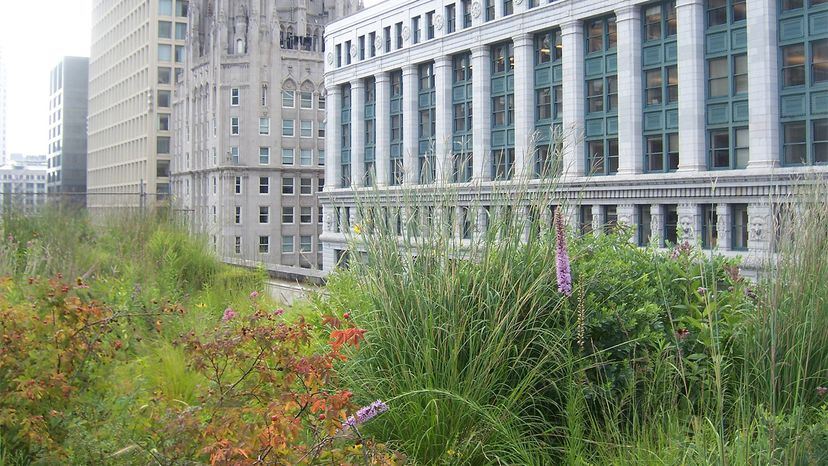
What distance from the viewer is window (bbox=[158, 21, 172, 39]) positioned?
303 ft

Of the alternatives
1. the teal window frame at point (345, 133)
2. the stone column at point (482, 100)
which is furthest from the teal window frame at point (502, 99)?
the teal window frame at point (345, 133)

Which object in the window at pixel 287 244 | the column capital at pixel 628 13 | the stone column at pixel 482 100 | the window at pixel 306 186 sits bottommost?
the window at pixel 287 244

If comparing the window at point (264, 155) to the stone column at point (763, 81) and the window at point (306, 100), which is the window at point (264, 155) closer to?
the window at point (306, 100)

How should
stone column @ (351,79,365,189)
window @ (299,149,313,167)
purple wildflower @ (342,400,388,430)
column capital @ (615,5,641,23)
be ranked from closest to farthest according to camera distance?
1. purple wildflower @ (342,400,388,430)
2. column capital @ (615,5,641,23)
3. stone column @ (351,79,365,189)
4. window @ (299,149,313,167)

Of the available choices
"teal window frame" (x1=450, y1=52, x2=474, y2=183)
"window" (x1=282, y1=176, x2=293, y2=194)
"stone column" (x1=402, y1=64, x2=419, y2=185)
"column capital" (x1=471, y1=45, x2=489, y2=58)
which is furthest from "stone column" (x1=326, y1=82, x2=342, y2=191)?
"window" (x1=282, y1=176, x2=293, y2=194)

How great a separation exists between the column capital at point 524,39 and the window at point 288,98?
37.4 m

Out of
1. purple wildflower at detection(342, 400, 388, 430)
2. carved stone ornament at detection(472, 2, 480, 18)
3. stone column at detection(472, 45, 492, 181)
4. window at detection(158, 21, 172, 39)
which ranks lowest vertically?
purple wildflower at detection(342, 400, 388, 430)

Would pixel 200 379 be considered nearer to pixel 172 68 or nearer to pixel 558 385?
pixel 558 385

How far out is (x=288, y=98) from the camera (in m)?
76.3

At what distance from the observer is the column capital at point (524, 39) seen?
139 feet

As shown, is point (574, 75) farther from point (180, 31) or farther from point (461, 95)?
point (180, 31)

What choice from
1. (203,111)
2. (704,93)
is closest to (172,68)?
(203,111)

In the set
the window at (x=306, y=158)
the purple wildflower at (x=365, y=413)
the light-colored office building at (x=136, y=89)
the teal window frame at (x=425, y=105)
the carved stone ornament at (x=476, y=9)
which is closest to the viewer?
the purple wildflower at (x=365, y=413)

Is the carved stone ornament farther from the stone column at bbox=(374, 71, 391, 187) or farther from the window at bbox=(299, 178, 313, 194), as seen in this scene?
the window at bbox=(299, 178, 313, 194)
